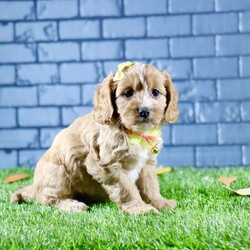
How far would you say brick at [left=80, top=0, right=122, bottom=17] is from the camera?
16.0ft

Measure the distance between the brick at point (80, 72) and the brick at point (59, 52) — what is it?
7 centimetres

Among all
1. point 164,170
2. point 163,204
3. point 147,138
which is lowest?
point 164,170

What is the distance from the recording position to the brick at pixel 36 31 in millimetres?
4961

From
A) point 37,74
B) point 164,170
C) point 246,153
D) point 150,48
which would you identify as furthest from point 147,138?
point 37,74

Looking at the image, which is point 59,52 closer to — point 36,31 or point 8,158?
point 36,31

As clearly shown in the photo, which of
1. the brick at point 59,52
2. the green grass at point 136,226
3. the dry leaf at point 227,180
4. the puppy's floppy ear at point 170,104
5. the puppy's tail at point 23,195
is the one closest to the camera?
the green grass at point 136,226

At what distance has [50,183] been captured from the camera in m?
3.12

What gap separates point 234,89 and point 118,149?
90.6 inches

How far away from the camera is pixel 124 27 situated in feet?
16.0

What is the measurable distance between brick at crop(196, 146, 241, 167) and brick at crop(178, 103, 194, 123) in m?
0.28

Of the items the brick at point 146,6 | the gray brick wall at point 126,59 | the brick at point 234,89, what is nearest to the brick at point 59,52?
the gray brick wall at point 126,59

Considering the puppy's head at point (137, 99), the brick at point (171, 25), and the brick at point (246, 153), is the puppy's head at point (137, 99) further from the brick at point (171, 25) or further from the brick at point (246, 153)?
the brick at point (246, 153)

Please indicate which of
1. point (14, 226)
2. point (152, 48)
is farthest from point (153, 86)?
point (152, 48)

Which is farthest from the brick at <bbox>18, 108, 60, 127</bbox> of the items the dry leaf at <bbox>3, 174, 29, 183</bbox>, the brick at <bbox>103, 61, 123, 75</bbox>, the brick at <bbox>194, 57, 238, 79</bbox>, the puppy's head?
the puppy's head
